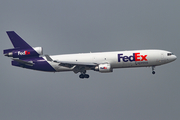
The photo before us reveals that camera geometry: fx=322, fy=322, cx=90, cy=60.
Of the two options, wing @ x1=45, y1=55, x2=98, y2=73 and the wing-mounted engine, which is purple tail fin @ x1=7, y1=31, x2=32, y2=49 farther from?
wing @ x1=45, y1=55, x2=98, y2=73

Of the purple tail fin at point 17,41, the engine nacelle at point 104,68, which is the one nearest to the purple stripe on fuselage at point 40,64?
the purple tail fin at point 17,41

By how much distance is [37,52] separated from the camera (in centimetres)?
7712

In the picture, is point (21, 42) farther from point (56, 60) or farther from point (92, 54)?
point (92, 54)

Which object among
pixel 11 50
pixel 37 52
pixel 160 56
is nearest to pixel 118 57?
pixel 160 56

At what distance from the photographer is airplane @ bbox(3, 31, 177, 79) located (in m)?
73.2

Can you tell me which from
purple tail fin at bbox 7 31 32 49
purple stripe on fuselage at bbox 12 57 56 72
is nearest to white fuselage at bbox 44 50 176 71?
purple stripe on fuselage at bbox 12 57 56 72

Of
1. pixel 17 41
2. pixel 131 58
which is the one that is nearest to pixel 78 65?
pixel 131 58

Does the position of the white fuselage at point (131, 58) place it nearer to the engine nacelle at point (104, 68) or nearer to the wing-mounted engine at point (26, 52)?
the engine nacelle at point (104, 68)

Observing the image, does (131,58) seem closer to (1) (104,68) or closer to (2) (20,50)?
(1) (104,68)

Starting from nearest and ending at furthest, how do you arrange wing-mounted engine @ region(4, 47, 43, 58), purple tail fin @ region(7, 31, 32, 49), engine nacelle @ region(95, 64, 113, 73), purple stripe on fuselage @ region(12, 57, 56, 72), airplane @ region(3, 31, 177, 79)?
engine nacelle @ region(95, 64, 113, 73)
airplane @ region(3, 31, 177, 79)
wing-mounted engine @ region(4, 47, 43, 58)
purple stripe on fuselage @ region(12, 57, 56, 72)
purple tail fin @ region(7, 31, 32, 49)

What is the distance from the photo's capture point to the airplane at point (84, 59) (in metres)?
73.2

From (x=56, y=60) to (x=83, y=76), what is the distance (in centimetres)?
752

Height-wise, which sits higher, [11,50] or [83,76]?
[11,50]

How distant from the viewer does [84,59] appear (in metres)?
75.2
